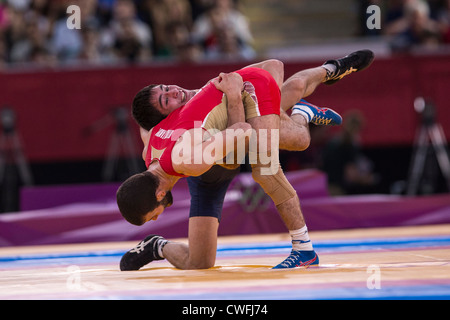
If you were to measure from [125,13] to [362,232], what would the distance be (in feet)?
12.0

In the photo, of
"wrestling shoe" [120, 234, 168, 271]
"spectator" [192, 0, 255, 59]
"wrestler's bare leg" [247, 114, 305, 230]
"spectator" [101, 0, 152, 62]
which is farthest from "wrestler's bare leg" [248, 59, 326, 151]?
"spectator" [101, 0, 152, 62]

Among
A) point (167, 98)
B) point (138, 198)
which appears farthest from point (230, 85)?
point (138, 198)

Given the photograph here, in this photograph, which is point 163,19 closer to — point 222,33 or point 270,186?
point 222,33

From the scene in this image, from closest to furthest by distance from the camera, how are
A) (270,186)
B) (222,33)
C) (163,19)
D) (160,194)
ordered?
(160,194)
(270,186)
(222,33)
(163,19)

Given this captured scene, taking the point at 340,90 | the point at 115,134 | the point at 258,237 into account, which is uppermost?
the point at 340,90

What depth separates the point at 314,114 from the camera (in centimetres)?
347

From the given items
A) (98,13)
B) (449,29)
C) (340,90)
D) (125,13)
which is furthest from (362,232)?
(98,13)

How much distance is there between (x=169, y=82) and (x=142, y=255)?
3416 millimetres

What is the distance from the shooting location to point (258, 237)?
4.88m

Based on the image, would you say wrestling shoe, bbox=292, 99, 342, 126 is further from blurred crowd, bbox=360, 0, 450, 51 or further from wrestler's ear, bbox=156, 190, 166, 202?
blurred crowd, bbox=360, 0, 450, 51

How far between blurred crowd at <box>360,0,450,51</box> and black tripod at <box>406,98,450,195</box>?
2.40ft
